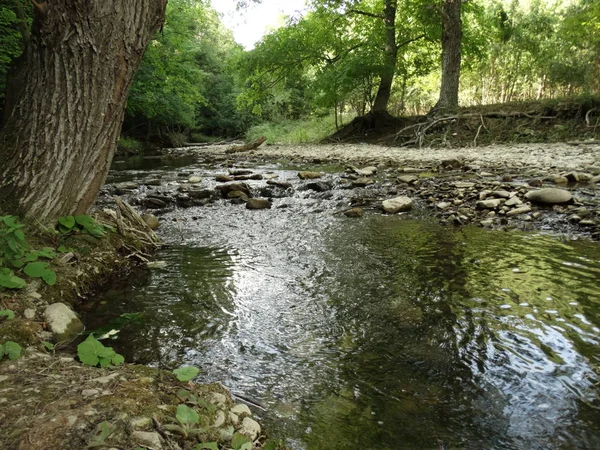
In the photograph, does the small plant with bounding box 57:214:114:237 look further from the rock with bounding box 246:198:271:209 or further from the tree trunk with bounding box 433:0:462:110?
the tree trunk with bounding box 433:0:462:110

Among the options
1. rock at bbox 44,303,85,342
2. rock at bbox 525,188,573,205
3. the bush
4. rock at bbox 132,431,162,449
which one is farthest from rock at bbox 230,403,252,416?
the bush

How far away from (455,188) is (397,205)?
1.33m

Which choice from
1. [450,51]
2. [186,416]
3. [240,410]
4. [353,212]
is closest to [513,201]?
[353,212]

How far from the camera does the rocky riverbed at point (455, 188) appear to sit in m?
4.57

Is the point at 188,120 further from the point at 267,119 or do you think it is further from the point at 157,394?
the point at 157,394

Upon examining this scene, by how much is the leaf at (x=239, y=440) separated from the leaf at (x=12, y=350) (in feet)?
3.55

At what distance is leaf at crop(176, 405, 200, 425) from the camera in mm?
1217

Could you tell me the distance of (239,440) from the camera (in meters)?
1.26

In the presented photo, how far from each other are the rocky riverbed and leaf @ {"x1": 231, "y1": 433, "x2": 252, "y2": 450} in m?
3.93

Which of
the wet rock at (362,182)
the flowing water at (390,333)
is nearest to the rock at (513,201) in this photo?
the flowing water at (390,333)

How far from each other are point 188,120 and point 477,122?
19938 mm

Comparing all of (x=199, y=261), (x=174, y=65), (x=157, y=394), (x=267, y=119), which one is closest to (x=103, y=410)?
(x=157, y=394)

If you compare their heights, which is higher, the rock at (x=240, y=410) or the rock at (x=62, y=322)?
the rock at (x=62, y=322)

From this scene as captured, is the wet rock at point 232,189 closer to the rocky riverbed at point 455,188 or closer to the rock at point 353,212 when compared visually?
the rocky riverbed at point 455,188
